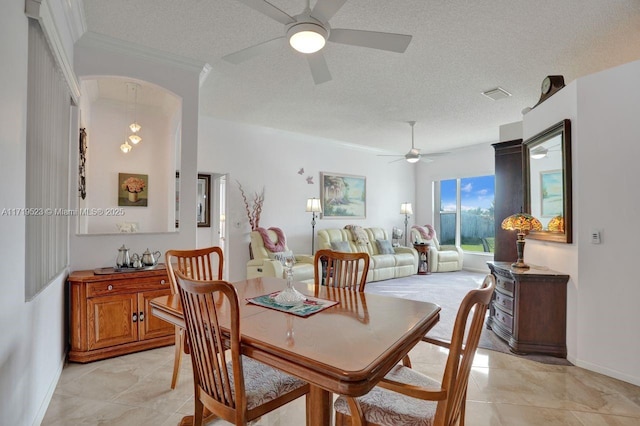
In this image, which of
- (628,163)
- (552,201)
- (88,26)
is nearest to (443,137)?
(552,201)

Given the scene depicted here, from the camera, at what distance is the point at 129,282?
2812mm

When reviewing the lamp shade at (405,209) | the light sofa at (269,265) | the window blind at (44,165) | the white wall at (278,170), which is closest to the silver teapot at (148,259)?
the window blind at (44,165)

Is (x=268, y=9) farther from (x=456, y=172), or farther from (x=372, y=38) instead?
(x=456, y=172)

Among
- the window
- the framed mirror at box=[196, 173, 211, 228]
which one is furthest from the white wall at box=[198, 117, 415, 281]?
the window

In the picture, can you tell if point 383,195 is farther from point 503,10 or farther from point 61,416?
point 61,416

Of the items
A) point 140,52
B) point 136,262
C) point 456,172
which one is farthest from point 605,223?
point 456,172

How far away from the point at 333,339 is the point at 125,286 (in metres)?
2.31

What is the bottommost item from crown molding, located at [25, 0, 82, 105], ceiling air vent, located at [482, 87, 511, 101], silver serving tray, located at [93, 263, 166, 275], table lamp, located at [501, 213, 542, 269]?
silver serving tray, located at [93, 263, 166, 275]

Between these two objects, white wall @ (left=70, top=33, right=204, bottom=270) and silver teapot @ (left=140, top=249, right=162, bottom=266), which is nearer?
white wall @ (left=70, top=33, right=204, bottom=270)

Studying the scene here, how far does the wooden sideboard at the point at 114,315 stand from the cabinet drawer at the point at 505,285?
3267mm

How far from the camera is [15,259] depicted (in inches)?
60.9

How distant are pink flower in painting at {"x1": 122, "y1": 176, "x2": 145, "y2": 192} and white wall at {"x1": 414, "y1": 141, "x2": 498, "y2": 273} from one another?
6.38 m

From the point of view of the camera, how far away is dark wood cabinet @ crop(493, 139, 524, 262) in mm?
4059

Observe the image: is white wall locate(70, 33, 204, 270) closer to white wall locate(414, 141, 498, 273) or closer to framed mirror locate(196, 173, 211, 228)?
framed mirror locate(196, 173, 211, 228)
